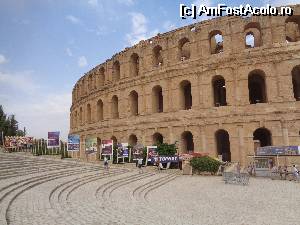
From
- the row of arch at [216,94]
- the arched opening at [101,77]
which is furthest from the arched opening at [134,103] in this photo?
the arched opening at [101,77]

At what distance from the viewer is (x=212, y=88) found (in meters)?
23.6

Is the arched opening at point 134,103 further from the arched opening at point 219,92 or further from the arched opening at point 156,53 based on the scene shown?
the arched opening at point 219,92

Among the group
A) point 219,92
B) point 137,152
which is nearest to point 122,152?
point 137,152

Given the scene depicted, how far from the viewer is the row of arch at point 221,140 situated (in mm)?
24119

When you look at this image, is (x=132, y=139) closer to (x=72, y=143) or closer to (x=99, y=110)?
(x=99, y=110)

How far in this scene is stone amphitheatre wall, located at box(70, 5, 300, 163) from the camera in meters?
21.7

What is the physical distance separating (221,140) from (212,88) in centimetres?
480

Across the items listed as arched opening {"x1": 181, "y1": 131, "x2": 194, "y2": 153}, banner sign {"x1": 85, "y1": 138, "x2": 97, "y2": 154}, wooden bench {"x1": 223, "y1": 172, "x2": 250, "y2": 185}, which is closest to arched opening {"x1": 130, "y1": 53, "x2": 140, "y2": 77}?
arched opening {"x1": 181, "y1": 131, "x2": 194, "y2": 153}

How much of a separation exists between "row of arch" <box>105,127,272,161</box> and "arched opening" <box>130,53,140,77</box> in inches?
228

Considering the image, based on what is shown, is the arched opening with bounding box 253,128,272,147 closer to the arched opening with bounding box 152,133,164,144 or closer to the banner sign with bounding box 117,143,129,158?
the arched opening with bounding box 152,133,164,144

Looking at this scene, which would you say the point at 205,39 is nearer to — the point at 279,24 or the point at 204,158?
the point at 279,24

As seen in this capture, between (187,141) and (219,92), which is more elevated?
(219,92)

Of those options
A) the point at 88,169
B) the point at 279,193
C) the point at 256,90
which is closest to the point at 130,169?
the point at 88,169

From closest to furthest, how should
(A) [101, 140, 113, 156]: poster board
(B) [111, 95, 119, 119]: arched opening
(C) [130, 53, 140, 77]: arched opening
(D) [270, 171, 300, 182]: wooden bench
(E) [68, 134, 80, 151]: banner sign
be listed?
(D) [270, 171, 300, 182]: wooden bench < (A) [101, 140, 113, 156]: poster board < (E) [68, 134, 80, 151]: banner sign < (C) [130, 53, 140, 77]: arched opening < (B) [111, 95, 119, 119]: arched opening
